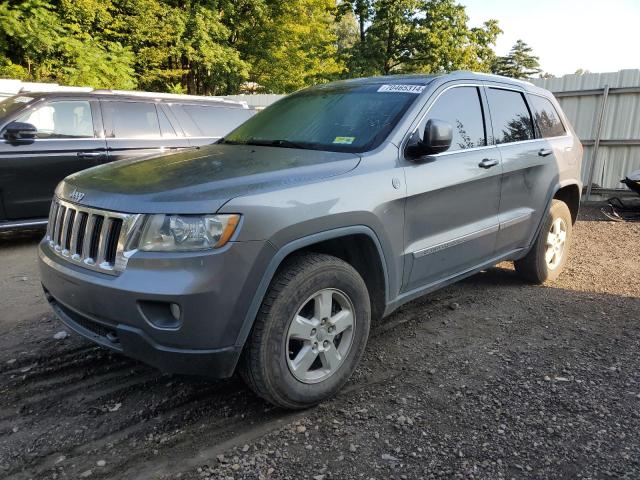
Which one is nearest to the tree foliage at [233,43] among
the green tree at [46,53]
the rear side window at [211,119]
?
the green tree at [46,53]

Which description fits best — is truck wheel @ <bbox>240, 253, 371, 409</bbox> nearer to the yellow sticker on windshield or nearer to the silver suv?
the silver suv

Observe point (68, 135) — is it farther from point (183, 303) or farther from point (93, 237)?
point (183, 303)

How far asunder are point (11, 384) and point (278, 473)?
1.81m

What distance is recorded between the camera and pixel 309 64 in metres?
24.7

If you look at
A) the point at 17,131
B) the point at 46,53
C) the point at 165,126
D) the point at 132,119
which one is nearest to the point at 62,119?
the point at 17,131

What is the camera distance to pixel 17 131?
5770mm

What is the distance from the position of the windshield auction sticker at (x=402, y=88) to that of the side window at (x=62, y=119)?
14.9 ft

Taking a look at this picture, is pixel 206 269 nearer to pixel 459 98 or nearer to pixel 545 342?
pixel 459 98

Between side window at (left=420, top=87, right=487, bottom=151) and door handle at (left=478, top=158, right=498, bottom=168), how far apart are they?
0.43 ft

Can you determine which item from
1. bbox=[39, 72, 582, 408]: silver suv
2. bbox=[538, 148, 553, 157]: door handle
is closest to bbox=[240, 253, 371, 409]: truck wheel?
bbox=[39, 72, 582, 408]: silver suv

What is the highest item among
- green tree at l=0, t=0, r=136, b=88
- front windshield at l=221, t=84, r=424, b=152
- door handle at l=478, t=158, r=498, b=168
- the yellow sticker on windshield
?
green tree at l=0, t=0, r=136, b=88

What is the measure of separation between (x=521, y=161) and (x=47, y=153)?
5.37 metres

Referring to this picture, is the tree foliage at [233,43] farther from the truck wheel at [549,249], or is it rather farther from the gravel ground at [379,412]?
the truck wheel at [549,249]

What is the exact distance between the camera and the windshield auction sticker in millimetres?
3373
